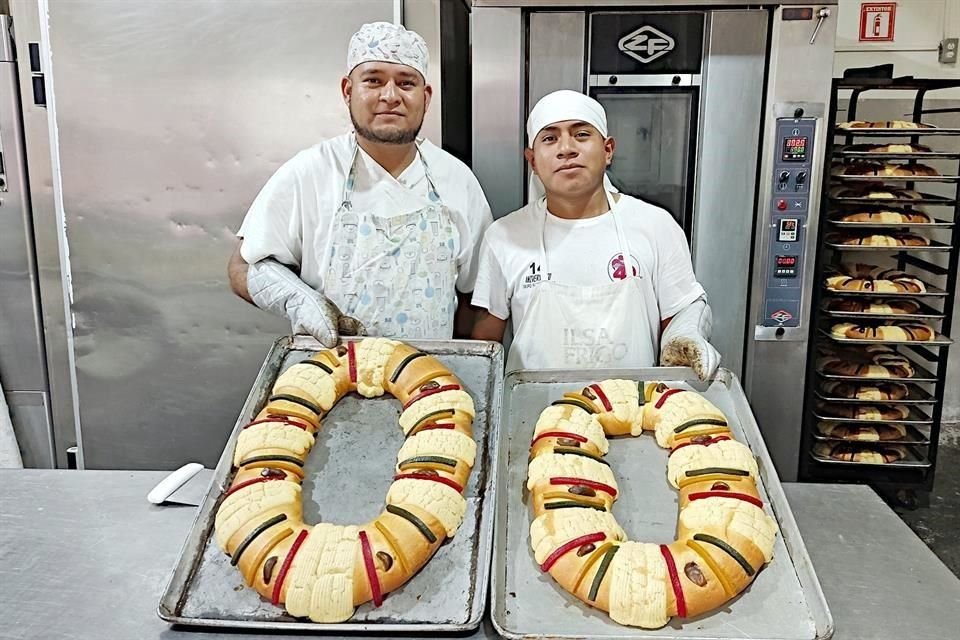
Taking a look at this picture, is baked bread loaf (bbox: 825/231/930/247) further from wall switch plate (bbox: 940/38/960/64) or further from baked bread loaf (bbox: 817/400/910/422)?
wall switch plate (bbox: 940/38/960/64)

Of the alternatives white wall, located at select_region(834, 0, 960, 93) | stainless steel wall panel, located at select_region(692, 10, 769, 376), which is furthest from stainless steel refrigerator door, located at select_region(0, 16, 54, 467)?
white wall, located at select_region(834, 0, 960, 93)

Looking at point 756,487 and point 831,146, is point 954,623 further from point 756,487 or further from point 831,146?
point 831,146

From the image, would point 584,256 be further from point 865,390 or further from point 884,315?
point 865,390

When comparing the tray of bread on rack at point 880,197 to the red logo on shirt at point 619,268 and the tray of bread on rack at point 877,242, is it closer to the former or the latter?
the tray of bread on rack at point 877,242

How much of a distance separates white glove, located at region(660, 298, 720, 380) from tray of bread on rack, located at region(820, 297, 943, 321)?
1.06 metres

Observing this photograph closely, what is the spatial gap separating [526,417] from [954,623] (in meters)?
0.72

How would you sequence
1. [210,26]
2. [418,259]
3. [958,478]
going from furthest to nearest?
1. [958,478]
2. [210,26]
3. [418,259]

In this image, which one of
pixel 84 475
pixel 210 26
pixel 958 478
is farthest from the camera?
pixel 958 478

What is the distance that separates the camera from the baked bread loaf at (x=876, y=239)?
256 cm

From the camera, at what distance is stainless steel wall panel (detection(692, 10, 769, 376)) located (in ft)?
7.01

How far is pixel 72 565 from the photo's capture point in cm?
121

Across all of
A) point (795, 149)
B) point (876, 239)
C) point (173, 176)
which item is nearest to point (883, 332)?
point (876, 239)

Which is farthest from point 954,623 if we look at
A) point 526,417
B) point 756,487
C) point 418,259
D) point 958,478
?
point 958,478

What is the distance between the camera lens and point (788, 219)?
222 centimetres
